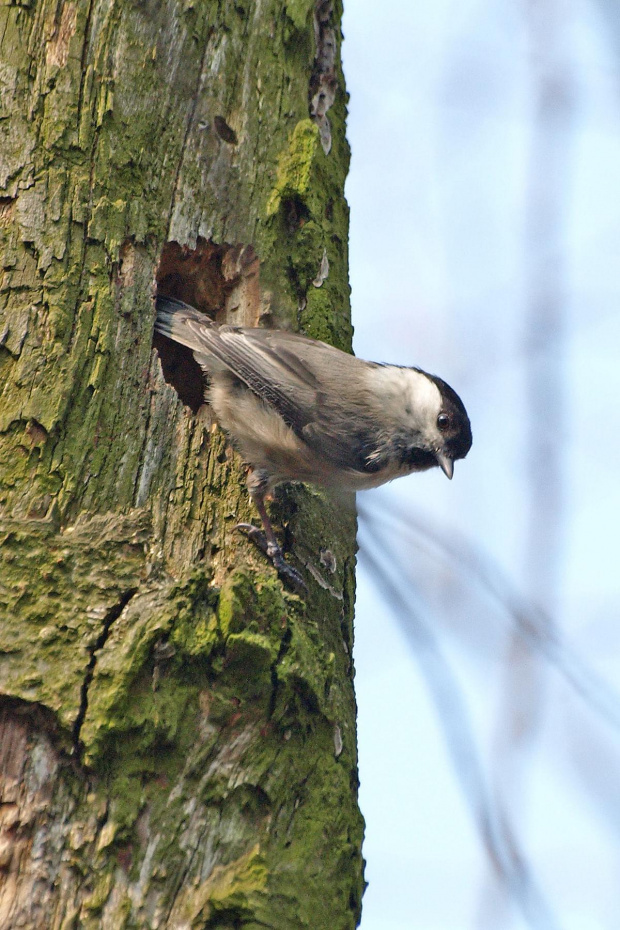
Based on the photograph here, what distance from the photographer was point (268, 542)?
2.83 m

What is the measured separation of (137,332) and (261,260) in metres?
0.62

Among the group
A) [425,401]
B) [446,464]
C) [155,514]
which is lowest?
[155,514]

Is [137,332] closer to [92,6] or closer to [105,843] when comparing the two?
[92,6]

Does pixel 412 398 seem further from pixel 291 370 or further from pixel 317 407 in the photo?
pixel 291 370

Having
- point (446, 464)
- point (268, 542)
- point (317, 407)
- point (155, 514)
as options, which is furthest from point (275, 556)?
point (446, 464)

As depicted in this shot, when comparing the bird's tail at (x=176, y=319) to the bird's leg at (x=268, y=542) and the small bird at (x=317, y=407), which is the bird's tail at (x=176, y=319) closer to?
the small bird at (x=317, y=407)

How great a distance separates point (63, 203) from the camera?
2777mm

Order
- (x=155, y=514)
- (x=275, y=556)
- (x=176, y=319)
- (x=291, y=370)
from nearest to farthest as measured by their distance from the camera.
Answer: (x=155, y=514) → (x=275, y=556) → (x=176, y=319) → (x=291, y=370)

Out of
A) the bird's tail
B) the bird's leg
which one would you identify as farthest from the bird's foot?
the bird's tail

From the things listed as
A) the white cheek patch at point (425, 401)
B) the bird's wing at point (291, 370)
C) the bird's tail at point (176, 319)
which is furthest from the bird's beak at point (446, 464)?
the bird's tail at point (176, 319)

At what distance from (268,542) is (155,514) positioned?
0.37 metres

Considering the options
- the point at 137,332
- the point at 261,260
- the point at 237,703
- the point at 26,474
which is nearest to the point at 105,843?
the point at 237,703

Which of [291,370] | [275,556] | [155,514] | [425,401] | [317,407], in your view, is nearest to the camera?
[155,514]

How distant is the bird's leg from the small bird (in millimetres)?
188
